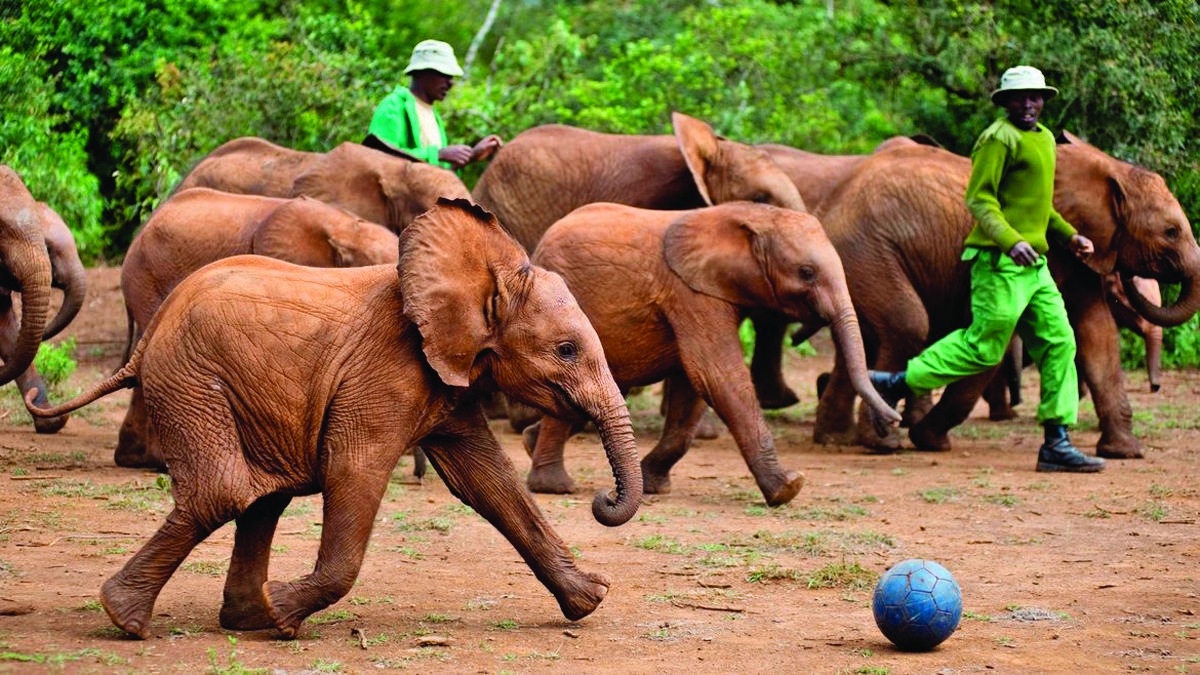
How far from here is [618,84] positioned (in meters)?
18.0

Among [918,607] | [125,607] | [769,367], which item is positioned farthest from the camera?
[769,367]

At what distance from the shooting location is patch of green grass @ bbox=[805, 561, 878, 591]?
754cm

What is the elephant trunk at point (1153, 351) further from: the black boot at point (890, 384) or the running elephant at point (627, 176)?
the black boot at point (890, 384)

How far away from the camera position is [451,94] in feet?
59.4

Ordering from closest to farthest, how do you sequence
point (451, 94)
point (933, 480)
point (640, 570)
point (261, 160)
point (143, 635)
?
point (143, 635) → point (640, 570) → point (933, 480) → point (261, 160) → point (451, 94)

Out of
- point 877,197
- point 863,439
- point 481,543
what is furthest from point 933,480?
point 481,543

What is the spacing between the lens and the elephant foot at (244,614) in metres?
6.45

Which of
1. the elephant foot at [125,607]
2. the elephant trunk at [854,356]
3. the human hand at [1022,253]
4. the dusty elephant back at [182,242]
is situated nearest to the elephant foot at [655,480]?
the elephant trunk at [854,356]

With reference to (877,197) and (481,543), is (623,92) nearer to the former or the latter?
(877,197)

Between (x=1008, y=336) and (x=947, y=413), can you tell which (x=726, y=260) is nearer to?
(x=1008, y=336)

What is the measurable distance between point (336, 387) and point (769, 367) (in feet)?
27.5

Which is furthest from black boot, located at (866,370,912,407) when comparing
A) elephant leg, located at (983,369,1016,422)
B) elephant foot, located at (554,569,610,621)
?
elephant foot, located at (554,569,610,621)

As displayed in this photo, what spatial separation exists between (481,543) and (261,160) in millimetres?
5588

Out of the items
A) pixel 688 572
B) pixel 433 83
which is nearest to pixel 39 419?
pixel 433 83
